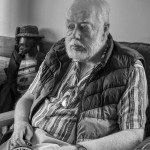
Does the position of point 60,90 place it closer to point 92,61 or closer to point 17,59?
point 92,61

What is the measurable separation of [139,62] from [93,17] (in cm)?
32

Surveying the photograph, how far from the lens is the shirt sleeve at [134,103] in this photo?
4.45ft

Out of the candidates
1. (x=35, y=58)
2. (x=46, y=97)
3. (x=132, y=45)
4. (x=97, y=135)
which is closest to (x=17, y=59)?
(x=35, y=58)

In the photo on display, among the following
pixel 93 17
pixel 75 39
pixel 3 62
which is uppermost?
pixel 93 17

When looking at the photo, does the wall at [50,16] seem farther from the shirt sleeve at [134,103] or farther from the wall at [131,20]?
the shirt sleeve at [134,103]

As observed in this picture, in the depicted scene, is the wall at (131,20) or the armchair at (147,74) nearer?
the armchair at (147,74)

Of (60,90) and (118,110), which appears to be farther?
(60,90)

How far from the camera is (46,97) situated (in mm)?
1673

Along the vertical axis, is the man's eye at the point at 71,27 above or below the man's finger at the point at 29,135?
above

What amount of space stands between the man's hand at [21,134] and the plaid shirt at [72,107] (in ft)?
0.17

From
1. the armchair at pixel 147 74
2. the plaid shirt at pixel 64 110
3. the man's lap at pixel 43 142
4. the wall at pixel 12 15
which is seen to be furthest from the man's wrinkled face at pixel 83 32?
the wall at pixel 12 15

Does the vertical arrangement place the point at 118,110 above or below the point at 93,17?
below

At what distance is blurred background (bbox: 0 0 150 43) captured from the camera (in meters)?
2.07

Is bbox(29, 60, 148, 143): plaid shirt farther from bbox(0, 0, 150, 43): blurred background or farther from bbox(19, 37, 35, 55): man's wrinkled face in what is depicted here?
bbox(19, 37, 35, 55): man's wrinkled face
